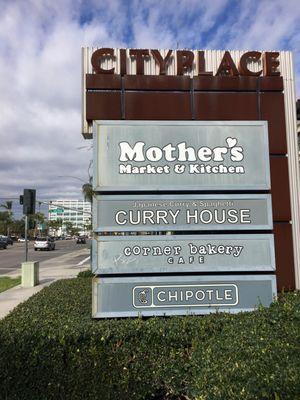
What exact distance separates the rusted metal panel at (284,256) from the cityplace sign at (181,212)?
213 centimetres

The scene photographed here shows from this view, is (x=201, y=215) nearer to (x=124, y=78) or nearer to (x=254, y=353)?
(x=254, y=353)

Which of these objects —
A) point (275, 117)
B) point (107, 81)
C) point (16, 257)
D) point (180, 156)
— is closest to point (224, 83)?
point (275, 117)

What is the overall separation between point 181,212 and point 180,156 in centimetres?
67

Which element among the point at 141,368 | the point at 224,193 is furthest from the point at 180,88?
the point at 141,368

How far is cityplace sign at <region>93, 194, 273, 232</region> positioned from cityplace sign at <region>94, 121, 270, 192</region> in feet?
0.42

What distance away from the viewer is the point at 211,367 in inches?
132

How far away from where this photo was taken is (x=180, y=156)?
527 centimetres

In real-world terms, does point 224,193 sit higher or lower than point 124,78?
lower

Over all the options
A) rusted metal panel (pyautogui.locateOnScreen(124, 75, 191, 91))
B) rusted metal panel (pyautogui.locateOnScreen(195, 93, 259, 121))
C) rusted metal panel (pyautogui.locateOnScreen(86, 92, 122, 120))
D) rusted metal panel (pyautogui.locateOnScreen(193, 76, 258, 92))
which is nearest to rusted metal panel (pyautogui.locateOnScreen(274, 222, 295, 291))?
rusted metal panel (pyautogui.locateOnScreen(195, 93, 259, 121))

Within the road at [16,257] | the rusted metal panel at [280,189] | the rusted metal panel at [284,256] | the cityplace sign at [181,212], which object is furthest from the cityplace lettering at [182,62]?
the road at [16,257]

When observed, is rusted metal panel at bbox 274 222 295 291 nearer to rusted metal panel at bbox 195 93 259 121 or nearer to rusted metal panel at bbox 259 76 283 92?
rusted metal panel at bbox 195 93 259 121

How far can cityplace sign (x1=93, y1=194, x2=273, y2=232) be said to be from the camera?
5.05 metres

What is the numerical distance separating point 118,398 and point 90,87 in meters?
4.83

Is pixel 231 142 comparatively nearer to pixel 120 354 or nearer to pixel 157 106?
pixel 157 106
